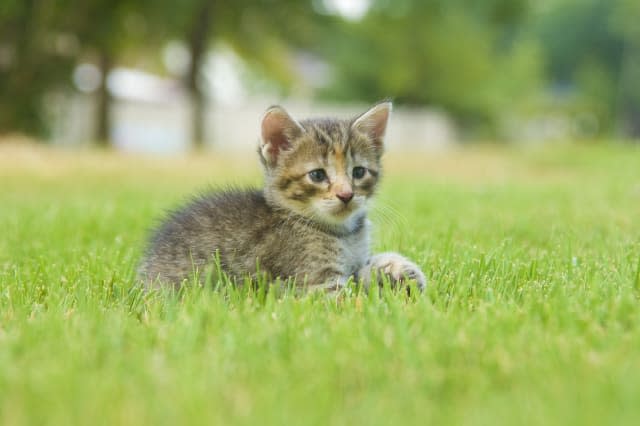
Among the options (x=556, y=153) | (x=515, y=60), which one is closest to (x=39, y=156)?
(x=556, y=153)

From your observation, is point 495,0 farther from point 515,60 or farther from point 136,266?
point 136,266

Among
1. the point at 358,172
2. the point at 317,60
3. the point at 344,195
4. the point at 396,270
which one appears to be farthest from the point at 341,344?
the point at 317,60

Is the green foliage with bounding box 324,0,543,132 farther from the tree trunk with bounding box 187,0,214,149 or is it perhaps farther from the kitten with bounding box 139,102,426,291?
the kitten with bounding box 139,102,426,291

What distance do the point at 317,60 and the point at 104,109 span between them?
16.7 metres

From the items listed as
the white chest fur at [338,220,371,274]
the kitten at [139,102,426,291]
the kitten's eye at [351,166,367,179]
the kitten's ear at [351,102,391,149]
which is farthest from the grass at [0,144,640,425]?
the kitten's eye at [351,166,367,179]

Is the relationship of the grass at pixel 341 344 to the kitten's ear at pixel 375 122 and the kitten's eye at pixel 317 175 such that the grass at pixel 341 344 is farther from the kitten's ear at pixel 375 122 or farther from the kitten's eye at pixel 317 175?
the kitten's eye at pixel 317 175

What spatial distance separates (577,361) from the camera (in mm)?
2592

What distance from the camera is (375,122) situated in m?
4.77

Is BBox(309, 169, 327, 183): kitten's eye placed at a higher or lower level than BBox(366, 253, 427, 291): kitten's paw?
higher

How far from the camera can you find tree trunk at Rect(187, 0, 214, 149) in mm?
20562

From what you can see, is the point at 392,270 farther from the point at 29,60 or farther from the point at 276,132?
the point at 29,60

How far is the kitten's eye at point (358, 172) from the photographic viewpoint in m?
4.44

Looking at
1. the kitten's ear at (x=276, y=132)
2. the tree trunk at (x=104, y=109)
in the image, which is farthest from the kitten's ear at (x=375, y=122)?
the tree trunk at (x=104, y=109)

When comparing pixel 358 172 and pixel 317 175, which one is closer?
pixel 317 175
